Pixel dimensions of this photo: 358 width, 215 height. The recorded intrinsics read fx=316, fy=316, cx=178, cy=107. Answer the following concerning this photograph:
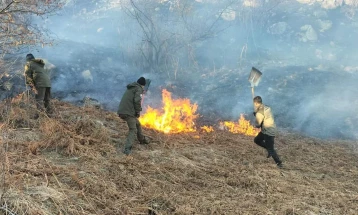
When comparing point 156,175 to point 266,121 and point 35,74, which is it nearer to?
point 266,121

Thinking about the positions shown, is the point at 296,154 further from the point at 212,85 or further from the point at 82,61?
the point at 82,61

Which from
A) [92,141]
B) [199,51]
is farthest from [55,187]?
[199,51]

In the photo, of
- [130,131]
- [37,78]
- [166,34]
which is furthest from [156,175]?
[166,34]

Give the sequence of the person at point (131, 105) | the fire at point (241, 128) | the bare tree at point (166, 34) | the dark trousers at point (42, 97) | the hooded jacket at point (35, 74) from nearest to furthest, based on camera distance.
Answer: the person at point (131, 105)
the hooded jacket at point (35, 74)
the dark trousers at point (42, 97)
the fire at point (241, 128)
the bare tree at point (166, 34)

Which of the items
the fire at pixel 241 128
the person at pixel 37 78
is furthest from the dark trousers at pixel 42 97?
the fire at pixel 241 128

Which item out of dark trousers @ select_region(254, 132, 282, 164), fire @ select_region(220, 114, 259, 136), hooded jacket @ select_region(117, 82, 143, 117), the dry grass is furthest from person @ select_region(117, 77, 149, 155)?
fire @ select_region(220, 114, 259, 136)

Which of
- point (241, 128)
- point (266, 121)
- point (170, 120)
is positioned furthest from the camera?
point (241, 128)

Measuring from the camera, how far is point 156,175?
6.05 metres

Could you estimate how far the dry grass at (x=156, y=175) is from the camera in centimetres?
445

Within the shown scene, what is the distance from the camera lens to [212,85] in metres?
16.8

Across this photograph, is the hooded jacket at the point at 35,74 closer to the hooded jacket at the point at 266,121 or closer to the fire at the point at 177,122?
the fire at the point at 177,122

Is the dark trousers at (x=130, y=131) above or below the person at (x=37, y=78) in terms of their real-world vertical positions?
below

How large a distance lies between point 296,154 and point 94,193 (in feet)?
20.5

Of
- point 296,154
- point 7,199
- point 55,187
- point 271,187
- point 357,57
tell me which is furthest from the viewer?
point 357,57
